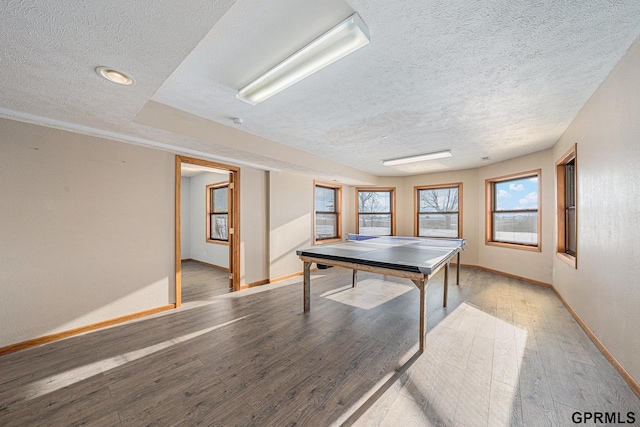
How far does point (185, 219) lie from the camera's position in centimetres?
702

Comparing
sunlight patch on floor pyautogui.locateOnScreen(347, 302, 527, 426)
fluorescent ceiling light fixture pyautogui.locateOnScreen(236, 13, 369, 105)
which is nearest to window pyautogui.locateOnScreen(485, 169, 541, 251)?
sunlight patch on floor pyautogui.locateOnScreen(347, 302, 527, 426)

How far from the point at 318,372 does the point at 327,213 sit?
4833 mm

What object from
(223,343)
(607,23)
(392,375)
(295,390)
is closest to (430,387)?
(392,375)

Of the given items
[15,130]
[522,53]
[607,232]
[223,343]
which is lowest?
[223,343]

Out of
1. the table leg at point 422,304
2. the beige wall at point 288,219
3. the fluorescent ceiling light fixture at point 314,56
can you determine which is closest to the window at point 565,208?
the table leg at point 422,304

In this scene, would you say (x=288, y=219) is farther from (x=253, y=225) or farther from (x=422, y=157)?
(x=422, y=157)

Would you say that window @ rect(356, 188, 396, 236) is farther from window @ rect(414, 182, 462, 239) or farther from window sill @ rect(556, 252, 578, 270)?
window sill @ rect(556, 252, 578, 270)

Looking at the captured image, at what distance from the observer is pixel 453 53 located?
1.74 m

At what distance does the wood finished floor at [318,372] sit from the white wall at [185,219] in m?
4.19

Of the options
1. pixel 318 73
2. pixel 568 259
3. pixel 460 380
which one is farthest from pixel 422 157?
pixel 460 380

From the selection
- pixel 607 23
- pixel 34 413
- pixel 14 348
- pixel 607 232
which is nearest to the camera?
pixel 607 23

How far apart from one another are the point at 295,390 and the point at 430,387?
1.02 metres

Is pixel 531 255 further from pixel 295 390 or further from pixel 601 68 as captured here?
pixel 295 390

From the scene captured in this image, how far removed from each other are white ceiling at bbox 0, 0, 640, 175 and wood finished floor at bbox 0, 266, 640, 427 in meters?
2.26
